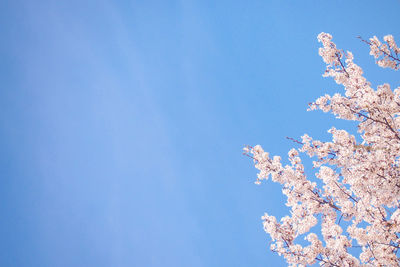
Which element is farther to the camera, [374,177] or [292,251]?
[292,251]

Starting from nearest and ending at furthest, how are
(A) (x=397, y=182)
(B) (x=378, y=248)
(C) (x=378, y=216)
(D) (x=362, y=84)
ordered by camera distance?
1. (A) (x=397, y=182)
2. (B) (x=378, y=248)
3. (C) (x=378, y=216)
4. (D) (x=362, y=84)

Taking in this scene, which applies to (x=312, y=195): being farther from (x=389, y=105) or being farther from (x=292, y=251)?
(x=389, y=105)

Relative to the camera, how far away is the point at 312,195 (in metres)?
5.95

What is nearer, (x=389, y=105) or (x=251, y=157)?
(x=389, y=105)

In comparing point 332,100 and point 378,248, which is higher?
point 332,100

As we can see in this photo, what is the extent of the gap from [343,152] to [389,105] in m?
1.27

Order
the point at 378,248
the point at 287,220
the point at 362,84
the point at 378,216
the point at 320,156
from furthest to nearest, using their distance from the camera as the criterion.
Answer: the point at 287,220 → the point at 362,84 → the point at 320,156 → the point at 378,216 → the point at 378,248

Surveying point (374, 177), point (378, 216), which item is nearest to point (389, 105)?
point (374, 177)

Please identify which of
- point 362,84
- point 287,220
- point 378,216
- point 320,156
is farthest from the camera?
point 287,220

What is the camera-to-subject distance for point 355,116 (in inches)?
223

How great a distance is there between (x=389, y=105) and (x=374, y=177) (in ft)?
5.05

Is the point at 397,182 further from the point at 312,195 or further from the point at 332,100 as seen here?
the point at 332,100

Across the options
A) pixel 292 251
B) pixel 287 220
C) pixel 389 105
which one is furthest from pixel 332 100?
pixel 292 251

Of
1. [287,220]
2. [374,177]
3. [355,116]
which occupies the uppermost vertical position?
[355,116]
